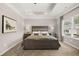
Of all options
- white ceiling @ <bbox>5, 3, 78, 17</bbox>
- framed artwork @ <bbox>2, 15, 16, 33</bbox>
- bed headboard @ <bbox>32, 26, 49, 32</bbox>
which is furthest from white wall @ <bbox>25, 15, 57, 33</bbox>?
framed artwork @ <bbox>2, 15, 16, 33</bbox>

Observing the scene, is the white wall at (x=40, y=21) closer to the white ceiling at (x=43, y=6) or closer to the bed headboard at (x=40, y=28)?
the bed headboard at (x=40, y=28)

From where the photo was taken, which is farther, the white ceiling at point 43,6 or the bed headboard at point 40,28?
the bed headboard at point 40,28

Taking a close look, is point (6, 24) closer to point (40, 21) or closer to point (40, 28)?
point (40, 28)

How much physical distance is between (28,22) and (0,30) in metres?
5.72

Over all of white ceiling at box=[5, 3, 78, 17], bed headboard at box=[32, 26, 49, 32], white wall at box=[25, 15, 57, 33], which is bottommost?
bed headboard at box=[32, 26, 49, 32]

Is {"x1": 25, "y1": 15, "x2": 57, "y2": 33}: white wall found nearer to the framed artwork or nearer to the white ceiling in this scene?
the white ceiling

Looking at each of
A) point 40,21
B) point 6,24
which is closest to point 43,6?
point 6,24

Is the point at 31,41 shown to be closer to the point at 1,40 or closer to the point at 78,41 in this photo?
the point at 1,40

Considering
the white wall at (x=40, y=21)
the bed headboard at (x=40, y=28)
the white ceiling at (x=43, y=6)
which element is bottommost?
the bed headboard at (x=40, y=28)

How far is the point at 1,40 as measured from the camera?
3.96 m

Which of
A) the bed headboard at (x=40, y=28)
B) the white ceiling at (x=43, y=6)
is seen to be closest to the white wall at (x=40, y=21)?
the bed headboard at (x=40, y=28)

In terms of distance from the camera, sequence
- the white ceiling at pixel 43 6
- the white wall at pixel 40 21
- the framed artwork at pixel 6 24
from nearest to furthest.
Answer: the framed artwork at pixel 6 24 < the white ceiling at pixel 43 6 < the white wall at pixel 40 21

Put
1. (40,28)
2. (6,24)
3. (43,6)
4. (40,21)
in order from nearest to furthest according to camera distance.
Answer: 1. (6,24)
2. (43,6)
3. (40,28)
4. (40,21)

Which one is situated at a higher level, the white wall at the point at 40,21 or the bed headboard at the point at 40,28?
the white wall at the point at 40,21
